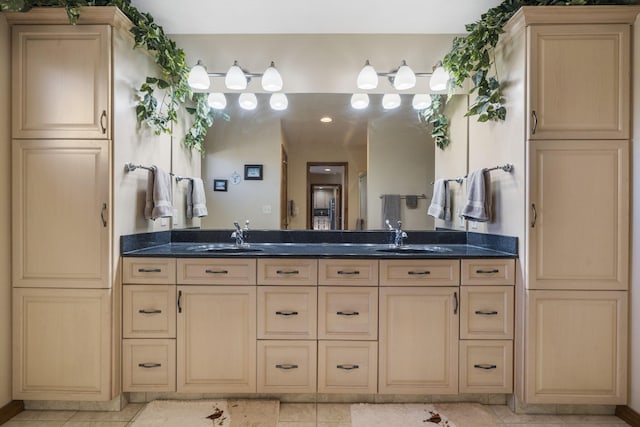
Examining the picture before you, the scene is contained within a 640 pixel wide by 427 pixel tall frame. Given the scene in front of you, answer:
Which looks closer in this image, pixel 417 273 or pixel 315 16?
pixel 417 273

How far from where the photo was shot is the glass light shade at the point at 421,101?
7.86ft

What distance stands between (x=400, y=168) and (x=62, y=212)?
2090 mm

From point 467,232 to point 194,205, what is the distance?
1.95 meters

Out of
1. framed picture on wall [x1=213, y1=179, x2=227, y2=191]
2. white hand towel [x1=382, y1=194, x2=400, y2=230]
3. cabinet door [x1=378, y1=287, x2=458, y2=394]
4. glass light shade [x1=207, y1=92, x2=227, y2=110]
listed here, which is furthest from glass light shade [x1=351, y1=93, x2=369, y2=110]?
cabinet door [x1=378, y1=287, x2=458, y2=394]

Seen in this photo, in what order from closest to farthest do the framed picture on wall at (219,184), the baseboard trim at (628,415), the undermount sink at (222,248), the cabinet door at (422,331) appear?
the baseboard trim at (628,415) → the cabinet door at (422,331) → the undermount sink at (222,248) → the framed picture on wall at (219,184)

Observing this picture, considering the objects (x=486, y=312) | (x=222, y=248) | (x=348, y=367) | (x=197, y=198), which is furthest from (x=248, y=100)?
(x=486, y=312)

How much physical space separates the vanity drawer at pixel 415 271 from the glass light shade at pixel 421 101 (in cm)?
117

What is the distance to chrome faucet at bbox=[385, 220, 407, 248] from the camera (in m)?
2.37

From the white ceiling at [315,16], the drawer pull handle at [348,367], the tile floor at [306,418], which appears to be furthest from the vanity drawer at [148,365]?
the white ceiling at [315,16]

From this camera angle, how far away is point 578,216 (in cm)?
176

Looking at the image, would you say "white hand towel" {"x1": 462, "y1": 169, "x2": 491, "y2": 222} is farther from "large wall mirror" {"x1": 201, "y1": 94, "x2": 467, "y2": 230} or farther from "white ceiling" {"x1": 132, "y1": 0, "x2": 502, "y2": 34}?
"white ceiling" {"x1": 132, "y1": 0, "x2": 502, "y2": 34}

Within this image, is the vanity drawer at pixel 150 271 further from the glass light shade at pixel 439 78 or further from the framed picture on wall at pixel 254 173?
the glass light shade at pixel 439 78

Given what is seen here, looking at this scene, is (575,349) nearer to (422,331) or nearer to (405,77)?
(422,331)

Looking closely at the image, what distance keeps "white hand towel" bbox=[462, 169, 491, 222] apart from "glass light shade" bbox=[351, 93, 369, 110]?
2.96 feet
